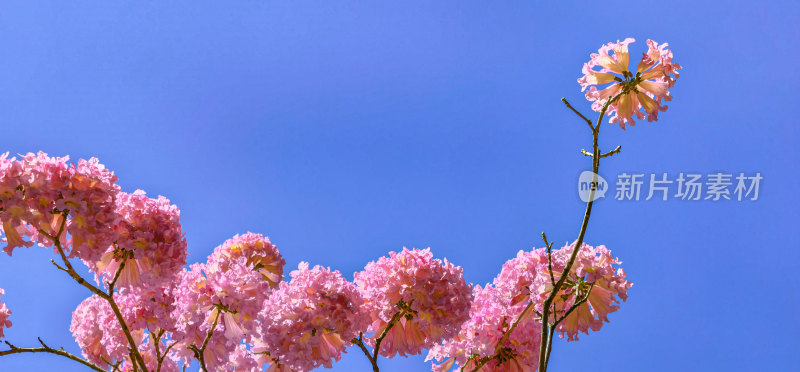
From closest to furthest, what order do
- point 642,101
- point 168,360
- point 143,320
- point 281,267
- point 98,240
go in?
point 98,240, point 642,101, point 143,320, point 281,267, point 168,360

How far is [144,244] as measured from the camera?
358 cm

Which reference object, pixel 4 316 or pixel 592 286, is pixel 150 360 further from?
pixel 592 286

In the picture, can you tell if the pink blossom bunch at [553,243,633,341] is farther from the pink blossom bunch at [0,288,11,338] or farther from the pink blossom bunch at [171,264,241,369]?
the pink blossom bunch at [0,288,11,338]

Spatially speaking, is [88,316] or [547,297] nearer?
[547,297]

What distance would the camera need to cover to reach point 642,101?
3682mm

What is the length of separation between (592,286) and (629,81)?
1.22 meters

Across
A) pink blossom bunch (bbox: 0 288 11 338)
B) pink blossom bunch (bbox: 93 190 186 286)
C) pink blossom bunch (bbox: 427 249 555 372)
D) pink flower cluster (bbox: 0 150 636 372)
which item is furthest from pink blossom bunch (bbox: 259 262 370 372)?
pink blossom bunch (bbox: 0 288 11 338)

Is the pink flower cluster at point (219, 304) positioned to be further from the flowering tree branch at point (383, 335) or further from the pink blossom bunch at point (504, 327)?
the pink blossom bunch at point (504, 327)

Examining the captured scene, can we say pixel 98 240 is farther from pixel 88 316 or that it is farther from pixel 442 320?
pixel 442 320

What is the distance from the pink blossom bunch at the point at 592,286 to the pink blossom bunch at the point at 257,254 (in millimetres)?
1820

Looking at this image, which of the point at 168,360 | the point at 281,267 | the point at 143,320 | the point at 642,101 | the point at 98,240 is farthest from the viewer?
the point at 168,360

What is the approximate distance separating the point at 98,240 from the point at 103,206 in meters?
0.18

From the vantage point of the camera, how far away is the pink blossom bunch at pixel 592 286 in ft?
12.3

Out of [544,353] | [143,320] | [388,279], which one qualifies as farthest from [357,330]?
[143,320]
